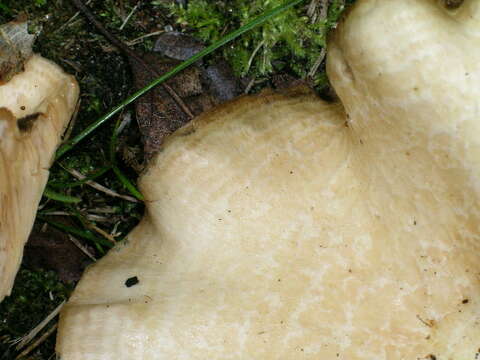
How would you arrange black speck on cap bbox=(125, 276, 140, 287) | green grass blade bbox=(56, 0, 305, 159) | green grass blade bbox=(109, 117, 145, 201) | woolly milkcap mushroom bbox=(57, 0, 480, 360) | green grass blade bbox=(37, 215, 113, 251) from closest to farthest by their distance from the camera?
woolly milkcap mushroom bbox=(57, 0, 480, 360)
black speck on cap bbox=(125, 276, 140, 287)
green grass blade bbox=(56, 0, 305, 159)
green grass blade bbox=(109, 117, 145, 201)
green grass blade bbox=(37, 215, 113, 251)

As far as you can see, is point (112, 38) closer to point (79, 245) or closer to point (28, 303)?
point (79, 245)

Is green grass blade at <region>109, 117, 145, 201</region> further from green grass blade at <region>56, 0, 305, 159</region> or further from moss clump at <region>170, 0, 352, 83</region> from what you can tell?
moss clump at <region>170, 0, 352, 83</region>

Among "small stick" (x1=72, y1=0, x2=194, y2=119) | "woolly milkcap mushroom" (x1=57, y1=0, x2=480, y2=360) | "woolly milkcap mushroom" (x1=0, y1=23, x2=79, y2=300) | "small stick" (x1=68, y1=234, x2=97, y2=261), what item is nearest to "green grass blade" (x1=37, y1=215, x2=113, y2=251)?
"small stick" (x1=68, y1=234, x2=97, y2=261)

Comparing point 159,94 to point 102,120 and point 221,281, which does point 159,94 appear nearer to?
point 102,120

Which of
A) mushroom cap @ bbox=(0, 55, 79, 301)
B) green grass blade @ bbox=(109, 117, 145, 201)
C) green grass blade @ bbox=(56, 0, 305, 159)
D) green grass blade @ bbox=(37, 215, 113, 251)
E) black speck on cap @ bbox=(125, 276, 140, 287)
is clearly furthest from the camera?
green grass blade @ bbox=(37, 215, 113, 251)

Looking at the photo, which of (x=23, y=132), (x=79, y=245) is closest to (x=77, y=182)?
(x=79, y=245)
